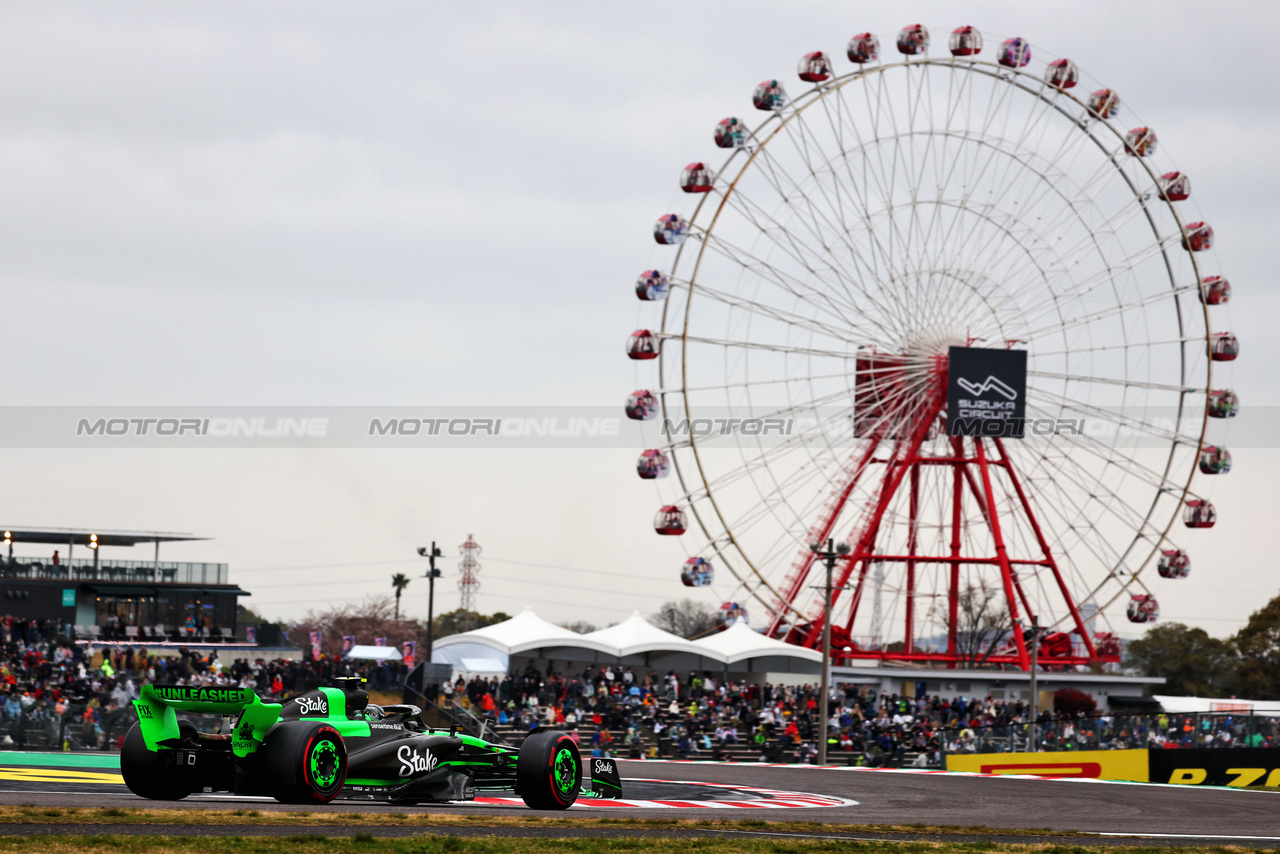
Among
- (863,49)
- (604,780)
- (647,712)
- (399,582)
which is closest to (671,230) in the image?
(863,49)

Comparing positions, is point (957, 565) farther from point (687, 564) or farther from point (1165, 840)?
point (1165, 840)

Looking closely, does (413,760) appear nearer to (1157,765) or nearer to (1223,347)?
(1157,765)

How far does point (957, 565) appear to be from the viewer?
49.4 metres

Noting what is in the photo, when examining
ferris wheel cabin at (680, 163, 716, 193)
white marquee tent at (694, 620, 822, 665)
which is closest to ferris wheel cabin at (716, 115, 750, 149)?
ferris wheel cabin at (680, 163, 716, 193)

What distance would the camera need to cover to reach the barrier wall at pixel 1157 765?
29000 millimetres

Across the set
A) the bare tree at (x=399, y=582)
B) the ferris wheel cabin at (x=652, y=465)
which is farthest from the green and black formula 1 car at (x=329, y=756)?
the bare tree at (x=399, y=582)

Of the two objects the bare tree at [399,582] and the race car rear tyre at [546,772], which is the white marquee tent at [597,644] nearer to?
the race car rear tyre at [546,772]

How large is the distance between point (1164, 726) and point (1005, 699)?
19411 mm

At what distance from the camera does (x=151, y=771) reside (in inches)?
562

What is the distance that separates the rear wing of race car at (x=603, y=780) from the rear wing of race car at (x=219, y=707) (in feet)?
12.6

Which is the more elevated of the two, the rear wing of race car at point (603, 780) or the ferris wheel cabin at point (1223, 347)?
the ferris wheel cabin at point (1223, 347)

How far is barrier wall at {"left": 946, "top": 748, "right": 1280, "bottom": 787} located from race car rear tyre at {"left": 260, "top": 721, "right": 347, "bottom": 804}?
2107cm

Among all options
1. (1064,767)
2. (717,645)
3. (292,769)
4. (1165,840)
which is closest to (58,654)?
(717,645)

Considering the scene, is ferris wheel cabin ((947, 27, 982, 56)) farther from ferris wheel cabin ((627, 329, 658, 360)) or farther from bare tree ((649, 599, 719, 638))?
bare tree ((649, 599, 719, 638))
